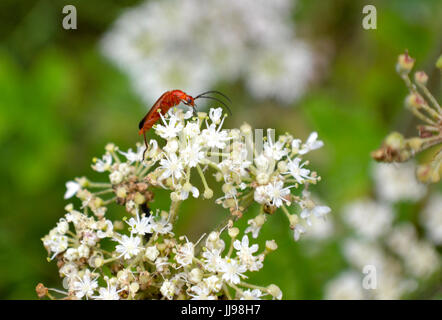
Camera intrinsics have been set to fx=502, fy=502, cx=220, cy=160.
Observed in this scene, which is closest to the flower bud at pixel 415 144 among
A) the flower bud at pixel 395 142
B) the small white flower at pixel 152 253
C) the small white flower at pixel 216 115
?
the flower bud at pixel 395 142

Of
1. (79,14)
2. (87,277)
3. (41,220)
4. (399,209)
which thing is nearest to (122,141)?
(41,220)

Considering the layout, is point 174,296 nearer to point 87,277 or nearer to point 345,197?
point 87,277

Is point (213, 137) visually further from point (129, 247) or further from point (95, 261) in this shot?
point (95, 261)

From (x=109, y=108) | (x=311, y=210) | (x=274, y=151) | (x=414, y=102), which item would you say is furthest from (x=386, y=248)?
(x=109, y=108)

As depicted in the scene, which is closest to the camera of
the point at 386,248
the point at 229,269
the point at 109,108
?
the point at 229,269

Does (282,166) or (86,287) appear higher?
(282,166)
